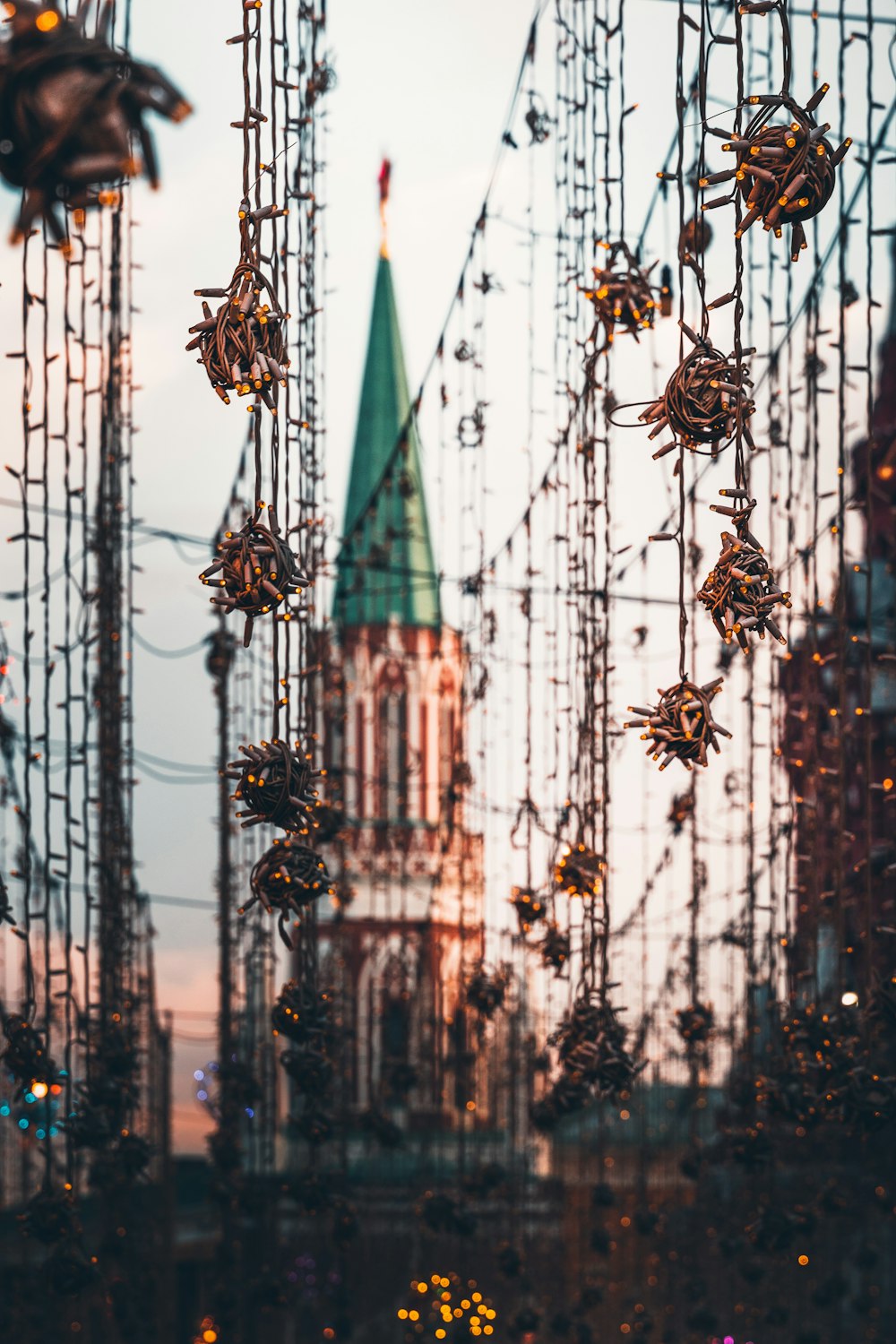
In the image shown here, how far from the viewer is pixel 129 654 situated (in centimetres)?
1369

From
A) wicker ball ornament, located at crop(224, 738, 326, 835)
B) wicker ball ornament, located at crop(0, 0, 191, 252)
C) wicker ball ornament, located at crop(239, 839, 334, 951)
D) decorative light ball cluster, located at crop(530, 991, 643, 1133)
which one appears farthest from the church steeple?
wicker ball ornament, located at crop(0, 0, 191, 252)

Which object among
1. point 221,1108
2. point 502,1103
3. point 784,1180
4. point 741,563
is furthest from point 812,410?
point 502,1103

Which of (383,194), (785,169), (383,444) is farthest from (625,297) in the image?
(383,444)

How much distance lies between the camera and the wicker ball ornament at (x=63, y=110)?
3.42 meters

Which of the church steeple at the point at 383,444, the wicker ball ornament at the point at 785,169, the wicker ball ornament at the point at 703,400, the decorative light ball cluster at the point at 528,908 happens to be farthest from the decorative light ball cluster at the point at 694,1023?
the church steeple at the point at 383,444

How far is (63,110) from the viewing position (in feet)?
11.2

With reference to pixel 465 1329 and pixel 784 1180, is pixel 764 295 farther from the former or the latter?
pixel 784 1180

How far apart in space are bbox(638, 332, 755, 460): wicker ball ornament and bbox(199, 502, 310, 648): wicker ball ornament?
1.24 m

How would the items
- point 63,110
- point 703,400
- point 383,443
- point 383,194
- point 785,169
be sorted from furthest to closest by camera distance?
point 383,443 → point 383,194 → point 703,400 → point 785,169 → point 63,110

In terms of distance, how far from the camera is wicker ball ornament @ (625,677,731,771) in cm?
647

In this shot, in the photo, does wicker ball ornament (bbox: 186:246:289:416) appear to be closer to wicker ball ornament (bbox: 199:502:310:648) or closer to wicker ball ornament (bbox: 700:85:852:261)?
wicker ball ornament (bbox: 199:502:310:648)

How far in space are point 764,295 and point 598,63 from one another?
167 cm

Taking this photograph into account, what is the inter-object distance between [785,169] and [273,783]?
265 centimetres

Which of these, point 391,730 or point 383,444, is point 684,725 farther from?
point 383,444
